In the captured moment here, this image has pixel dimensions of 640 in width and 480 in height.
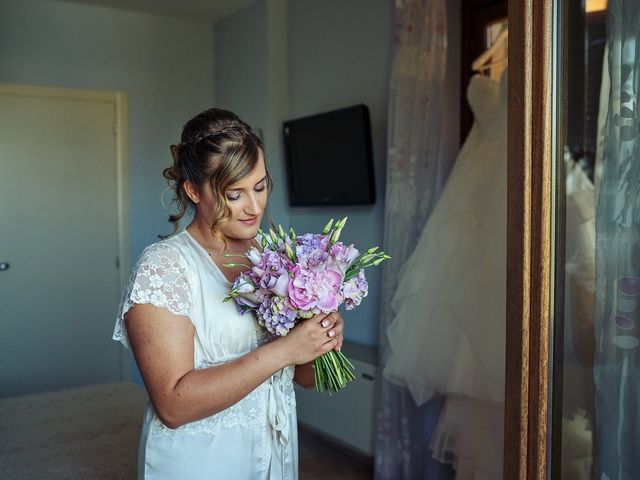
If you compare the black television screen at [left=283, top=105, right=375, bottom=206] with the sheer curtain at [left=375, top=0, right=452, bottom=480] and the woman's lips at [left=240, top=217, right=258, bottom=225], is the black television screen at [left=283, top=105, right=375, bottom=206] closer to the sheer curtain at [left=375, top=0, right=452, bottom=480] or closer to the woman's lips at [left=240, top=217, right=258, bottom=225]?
the sheer curtain at [left=375, top=0, right=452, bottom=480]

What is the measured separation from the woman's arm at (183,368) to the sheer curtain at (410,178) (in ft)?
6.14

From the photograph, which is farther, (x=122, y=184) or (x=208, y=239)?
(x=122, y=184)

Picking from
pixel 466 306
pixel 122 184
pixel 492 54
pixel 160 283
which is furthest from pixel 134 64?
pixel 160 283

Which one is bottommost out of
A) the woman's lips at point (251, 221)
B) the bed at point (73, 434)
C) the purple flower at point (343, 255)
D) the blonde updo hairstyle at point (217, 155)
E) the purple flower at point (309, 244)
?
the bed at point (73, 434)

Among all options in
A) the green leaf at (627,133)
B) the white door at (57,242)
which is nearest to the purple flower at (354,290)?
the green leaf at (627,133)

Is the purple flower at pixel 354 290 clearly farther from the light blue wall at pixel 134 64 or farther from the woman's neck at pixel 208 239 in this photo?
the light blue wall at pixel 134 64

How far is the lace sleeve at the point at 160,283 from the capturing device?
1.38 metres

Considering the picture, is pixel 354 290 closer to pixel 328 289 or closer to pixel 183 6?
pixel 328 289

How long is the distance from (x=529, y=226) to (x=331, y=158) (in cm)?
260

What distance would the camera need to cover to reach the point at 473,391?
2.60 m

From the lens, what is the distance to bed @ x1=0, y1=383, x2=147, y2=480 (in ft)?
7.34

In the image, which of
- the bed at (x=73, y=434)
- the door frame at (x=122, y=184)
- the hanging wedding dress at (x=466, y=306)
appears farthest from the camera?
the door frame at (x=122, y=184)

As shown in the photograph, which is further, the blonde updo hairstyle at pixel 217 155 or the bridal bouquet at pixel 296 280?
→ the blonde updo hairstyle at pixel 217 155

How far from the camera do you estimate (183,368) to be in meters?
1.37
